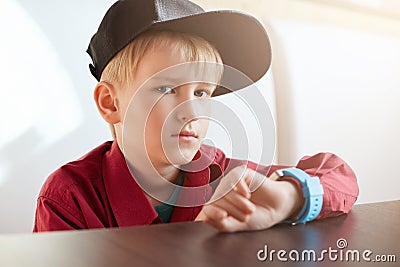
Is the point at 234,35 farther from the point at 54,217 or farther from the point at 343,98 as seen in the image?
the point at 343,98

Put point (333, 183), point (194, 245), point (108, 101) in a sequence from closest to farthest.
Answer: point (194, 245) < point (333, 183) < point (108, 101)

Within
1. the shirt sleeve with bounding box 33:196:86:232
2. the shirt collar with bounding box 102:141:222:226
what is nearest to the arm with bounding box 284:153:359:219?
the shirt collar with bounding box 102:141:222:226

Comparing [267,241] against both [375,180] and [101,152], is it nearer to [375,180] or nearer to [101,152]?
[101,152]

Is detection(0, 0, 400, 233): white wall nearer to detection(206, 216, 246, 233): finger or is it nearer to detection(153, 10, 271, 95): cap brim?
detection(153, 10, 271, 95): cap brim

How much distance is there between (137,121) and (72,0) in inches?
15.7

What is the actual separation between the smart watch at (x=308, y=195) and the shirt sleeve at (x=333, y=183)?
0.05 feet

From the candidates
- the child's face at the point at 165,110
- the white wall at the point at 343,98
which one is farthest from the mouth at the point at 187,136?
the white wall at the point at 343,98

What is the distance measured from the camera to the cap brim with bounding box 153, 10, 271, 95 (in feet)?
2.72

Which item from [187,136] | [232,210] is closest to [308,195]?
[232,210]

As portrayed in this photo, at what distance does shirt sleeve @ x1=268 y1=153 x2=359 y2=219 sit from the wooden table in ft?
0.17

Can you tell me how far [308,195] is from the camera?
591 millimetres

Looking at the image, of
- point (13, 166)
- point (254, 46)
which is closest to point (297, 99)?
point (254, 46)

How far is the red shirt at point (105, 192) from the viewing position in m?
0.76

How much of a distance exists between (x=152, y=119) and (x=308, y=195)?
0.31 m
